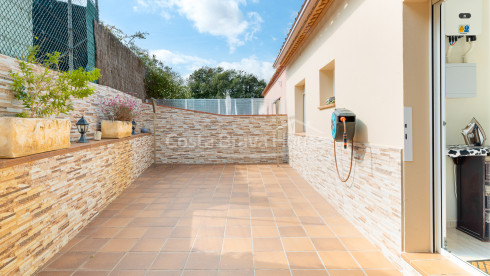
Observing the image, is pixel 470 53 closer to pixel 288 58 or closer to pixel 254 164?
pixel 288 58

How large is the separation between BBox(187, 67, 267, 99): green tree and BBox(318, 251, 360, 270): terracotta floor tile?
26.9 metres

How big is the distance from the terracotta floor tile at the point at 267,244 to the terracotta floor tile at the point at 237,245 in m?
0.07

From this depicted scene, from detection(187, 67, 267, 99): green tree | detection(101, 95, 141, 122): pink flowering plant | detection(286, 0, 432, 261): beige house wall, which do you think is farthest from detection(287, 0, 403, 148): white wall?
detection(187, 67, 267, 99): green tree

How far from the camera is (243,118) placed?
26.5 ft

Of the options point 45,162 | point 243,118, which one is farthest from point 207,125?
point 45,162

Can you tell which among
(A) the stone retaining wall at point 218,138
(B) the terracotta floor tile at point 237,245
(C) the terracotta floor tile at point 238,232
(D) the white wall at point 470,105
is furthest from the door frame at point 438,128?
(A) the stone retaining wall at point 218,138

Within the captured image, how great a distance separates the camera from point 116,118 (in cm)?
503

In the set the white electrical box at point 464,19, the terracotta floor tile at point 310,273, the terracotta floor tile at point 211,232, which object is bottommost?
the terracotta floor tile at point 310,273

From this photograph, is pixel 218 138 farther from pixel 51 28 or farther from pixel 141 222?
pixel 51 28

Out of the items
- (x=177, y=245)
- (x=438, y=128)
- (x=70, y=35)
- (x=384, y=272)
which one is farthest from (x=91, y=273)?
(x=70, y=35)

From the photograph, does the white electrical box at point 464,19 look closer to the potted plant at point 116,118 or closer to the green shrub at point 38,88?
→ the green shrub at point 38,88

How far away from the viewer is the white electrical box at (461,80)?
2.56 metres

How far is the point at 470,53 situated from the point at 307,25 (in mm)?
2741

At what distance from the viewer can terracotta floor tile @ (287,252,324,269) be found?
2219mm
